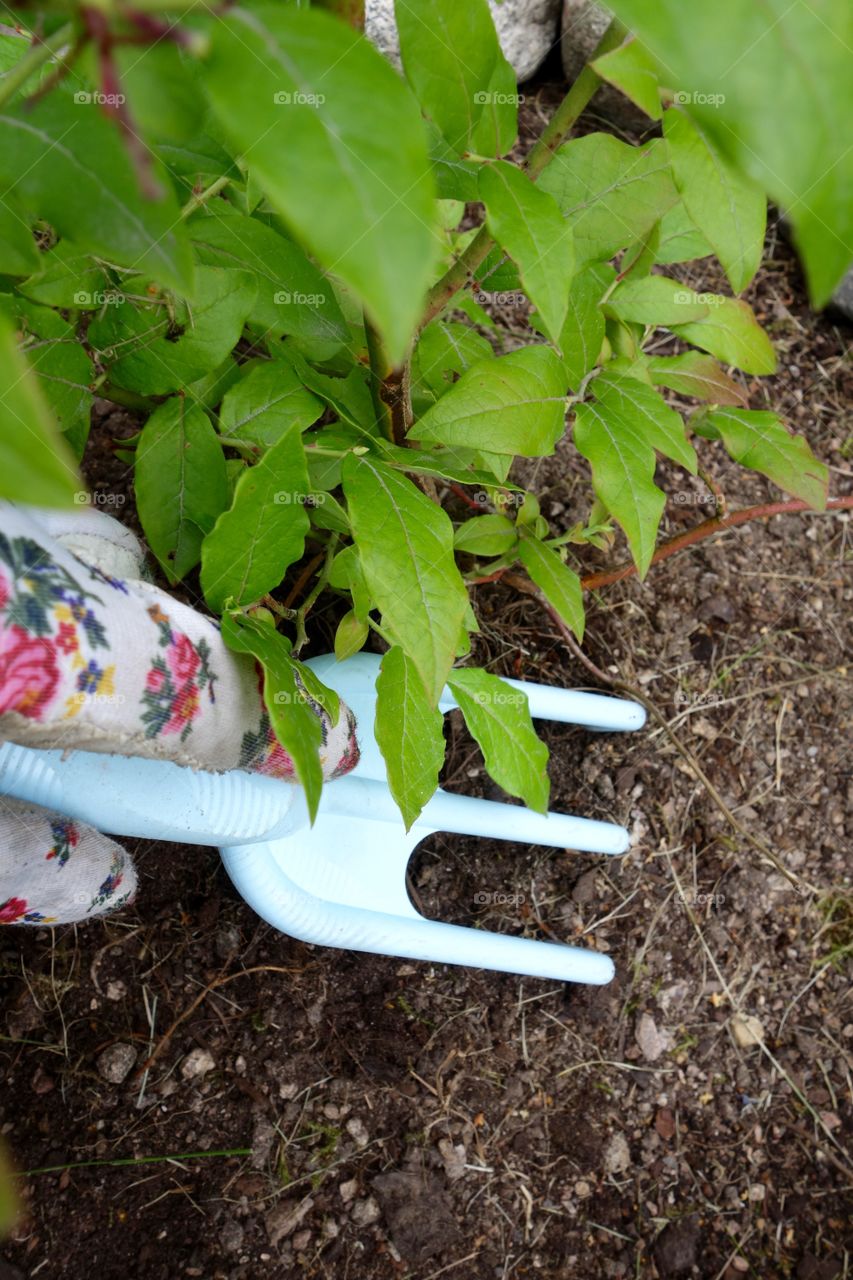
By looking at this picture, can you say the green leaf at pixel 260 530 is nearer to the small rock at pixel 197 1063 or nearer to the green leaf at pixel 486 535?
the green leaf at pixel 486 535

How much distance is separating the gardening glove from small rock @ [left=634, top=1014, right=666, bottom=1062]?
0.63m

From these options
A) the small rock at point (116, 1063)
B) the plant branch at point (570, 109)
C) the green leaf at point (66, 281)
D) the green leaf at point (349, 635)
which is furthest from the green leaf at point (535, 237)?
the small rock at point (116, 1063)

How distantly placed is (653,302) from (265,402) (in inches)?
15.8

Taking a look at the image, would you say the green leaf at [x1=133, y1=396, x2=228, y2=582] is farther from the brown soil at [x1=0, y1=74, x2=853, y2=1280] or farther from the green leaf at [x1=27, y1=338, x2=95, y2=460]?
the brown soil at [x1=0, y1=74, x2=853, y2=1280]

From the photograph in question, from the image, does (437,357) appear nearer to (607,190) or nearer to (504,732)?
(607,190)

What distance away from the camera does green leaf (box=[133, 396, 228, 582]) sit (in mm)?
889

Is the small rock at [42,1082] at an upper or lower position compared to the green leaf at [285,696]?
lower

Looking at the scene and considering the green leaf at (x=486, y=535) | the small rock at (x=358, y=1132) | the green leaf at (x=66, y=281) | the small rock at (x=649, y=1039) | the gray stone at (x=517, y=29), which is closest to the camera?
the green leaf at (x=66, y=281)

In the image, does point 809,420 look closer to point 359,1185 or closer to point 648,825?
point 648,825

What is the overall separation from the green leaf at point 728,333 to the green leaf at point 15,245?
67cm

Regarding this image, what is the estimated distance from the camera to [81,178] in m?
0.47

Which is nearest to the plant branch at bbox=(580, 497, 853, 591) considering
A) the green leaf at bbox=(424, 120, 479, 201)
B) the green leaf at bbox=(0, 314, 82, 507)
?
the green leaf at bbox=(424, 120, 479, 201)

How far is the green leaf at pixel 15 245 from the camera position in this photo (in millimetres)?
566

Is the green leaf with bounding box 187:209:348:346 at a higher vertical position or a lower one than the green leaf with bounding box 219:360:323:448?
higher
